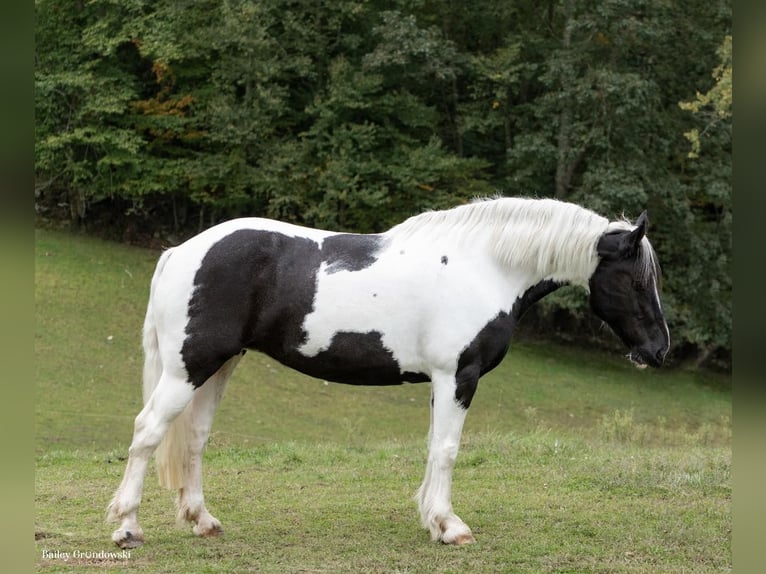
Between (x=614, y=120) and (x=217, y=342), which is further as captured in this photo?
(x=614, y=120)

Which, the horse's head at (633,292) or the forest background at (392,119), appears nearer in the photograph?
the horse's head at (633,292)

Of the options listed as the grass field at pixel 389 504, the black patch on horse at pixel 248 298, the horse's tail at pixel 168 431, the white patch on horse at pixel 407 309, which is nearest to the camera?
the grass field at pixel 389 504

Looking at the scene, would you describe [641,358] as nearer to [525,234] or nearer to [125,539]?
[525,234]

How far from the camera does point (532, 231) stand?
5254mm

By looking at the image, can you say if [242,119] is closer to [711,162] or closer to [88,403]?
[88,403]

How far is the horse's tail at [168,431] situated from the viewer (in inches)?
202

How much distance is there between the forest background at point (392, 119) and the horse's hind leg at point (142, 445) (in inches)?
655

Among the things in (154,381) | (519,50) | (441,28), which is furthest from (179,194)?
(154,381)

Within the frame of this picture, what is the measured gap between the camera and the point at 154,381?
202 inches

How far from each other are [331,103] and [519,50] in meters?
5.18

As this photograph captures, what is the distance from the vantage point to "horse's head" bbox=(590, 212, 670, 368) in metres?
5.17

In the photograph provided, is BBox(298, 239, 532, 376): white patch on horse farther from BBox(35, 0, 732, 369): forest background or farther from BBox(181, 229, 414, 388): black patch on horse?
BBox(35, 0, 732, 369): forest background

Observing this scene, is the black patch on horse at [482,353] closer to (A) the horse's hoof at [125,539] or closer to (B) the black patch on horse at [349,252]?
(B) the black patch on horse at [349,252]

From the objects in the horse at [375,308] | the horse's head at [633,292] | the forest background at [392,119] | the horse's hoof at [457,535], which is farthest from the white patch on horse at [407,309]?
the forest background at [392,119]
